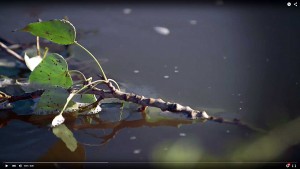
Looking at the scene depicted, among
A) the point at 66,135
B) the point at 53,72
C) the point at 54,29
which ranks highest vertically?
the point at 54,29

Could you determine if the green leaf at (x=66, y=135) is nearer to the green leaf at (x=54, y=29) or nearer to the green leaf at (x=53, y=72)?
the green leaf at (x=53, y=72)

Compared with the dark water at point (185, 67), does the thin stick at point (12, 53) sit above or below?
below

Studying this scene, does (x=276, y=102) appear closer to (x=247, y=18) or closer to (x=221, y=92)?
(x=221, y=92)

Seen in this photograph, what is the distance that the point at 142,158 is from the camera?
3.39 feet

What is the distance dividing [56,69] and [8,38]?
1.67ft

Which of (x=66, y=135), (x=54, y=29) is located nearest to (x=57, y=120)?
(x=66, y=135)

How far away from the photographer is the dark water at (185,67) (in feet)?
3.53

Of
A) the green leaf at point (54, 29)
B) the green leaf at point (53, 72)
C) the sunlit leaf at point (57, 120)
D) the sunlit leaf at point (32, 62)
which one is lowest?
the sunlit leaf at point (57, 120)

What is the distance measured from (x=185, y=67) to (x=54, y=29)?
454 mm

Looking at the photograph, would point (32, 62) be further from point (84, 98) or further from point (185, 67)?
point (185, 67)

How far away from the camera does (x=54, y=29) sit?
109 cm

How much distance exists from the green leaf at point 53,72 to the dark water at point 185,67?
0.39 feet

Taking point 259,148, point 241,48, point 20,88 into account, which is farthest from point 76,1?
point 259,148

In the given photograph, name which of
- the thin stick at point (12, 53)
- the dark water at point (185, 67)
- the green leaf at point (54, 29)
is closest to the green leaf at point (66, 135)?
the dark water at point (185, 67)
